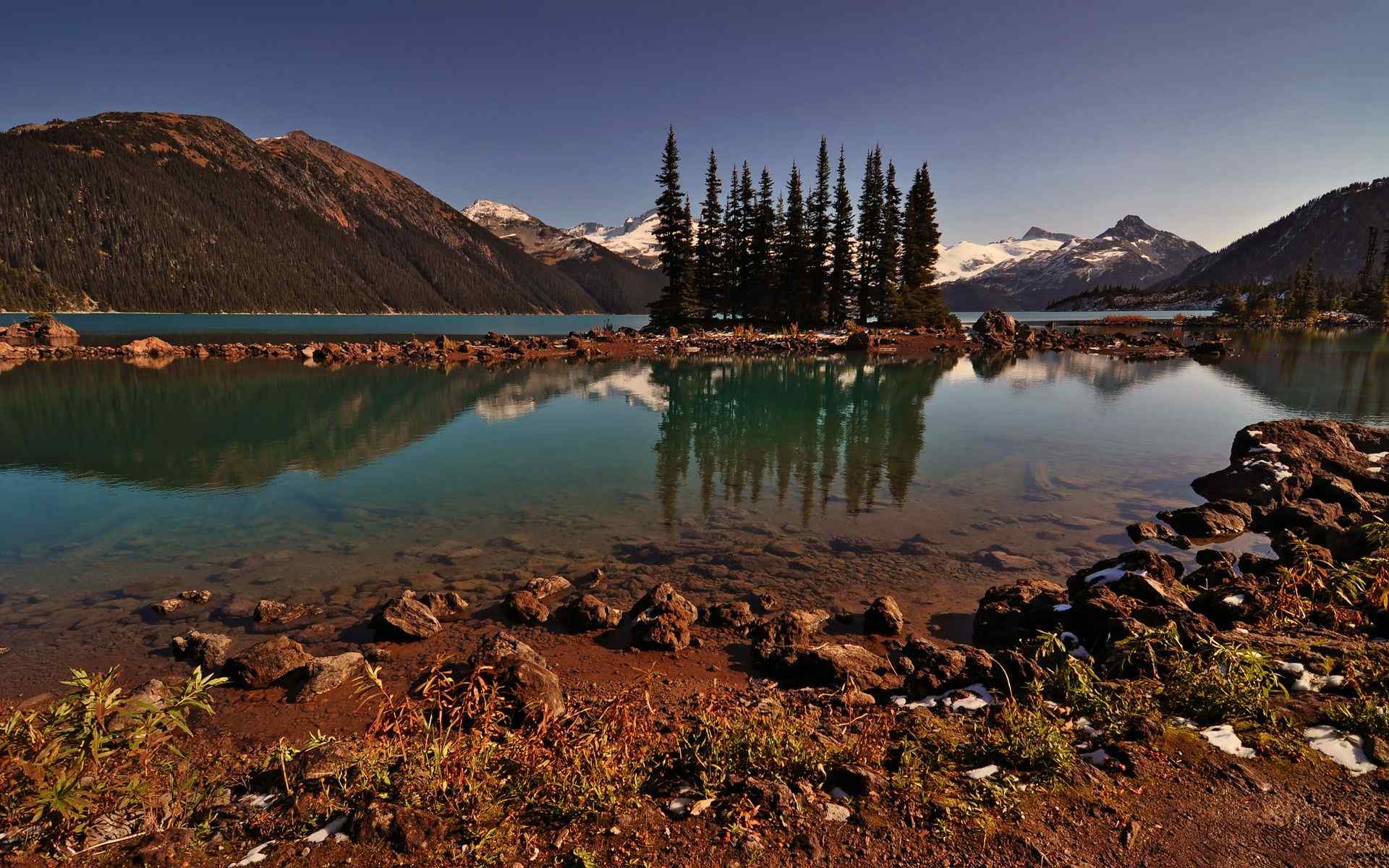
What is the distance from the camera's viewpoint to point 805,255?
286 ft

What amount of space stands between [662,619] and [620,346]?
63.7m

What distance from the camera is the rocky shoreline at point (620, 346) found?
58.7 metres

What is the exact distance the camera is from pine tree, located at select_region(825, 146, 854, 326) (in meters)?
85.9

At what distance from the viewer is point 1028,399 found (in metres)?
35.5

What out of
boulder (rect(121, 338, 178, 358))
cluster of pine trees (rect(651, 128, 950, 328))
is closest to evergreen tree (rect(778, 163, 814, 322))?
cluster of pine trees (rect(651, 128, 950, 328))

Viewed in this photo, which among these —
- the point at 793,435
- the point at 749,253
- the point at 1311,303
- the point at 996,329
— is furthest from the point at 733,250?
the point at 1311,303

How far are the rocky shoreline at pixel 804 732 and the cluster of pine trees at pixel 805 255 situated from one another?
78.5 meters

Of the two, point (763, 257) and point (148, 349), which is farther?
point (763, 257)

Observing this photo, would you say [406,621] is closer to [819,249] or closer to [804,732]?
[804,732]

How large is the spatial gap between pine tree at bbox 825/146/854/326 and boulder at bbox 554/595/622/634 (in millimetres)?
82484

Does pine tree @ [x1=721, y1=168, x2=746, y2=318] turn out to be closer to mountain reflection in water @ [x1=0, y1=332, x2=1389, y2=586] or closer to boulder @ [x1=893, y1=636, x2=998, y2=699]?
mountain reflection in water @ [x1=0, y1=332, x2=1389, y2=586]

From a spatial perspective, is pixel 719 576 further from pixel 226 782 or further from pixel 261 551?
pixel 261 551

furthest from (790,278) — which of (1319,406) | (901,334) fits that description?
(1319,406)

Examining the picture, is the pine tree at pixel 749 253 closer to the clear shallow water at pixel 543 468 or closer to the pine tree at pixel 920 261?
the pine tree at pixel 920 261
